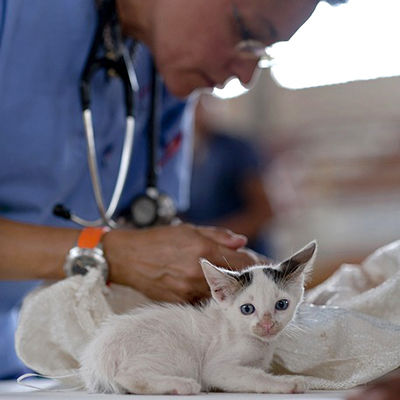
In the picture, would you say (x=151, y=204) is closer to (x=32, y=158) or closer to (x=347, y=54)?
(x=32, y=158)

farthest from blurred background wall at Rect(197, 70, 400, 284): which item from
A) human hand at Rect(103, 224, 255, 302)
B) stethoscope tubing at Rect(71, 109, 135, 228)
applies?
human hand at Rect(103, 224, 255, 302)

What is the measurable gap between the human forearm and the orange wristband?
0.01 m

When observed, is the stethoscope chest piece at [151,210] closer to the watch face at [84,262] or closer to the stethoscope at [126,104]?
the stethoscope at [126,104]

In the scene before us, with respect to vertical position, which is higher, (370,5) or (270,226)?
(370,5)

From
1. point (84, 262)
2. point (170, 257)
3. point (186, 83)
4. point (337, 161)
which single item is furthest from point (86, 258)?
point (337, 161)

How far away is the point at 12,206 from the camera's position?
111 cm

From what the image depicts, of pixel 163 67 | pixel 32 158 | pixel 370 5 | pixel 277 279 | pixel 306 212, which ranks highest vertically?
pixel 370 5

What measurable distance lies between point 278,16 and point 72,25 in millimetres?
330

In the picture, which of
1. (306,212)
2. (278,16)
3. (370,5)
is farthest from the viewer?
(306,212)

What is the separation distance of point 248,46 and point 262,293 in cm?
56

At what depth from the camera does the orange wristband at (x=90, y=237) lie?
2.92ft

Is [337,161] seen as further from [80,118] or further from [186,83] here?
[80,118]

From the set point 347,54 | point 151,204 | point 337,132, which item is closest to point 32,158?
point 151,204

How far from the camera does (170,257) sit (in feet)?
2.87
